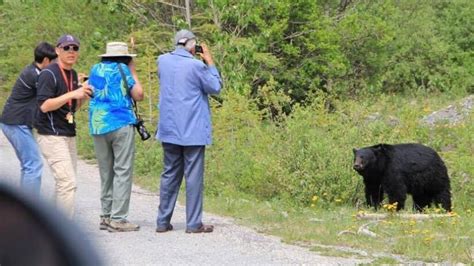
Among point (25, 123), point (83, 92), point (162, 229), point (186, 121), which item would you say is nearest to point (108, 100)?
point (83, 92)

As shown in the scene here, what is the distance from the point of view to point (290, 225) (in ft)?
34.4

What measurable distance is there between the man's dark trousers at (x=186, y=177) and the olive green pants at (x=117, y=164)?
387 millimetres

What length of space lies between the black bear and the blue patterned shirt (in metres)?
4.31

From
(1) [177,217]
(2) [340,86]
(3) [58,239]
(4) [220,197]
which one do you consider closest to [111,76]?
(1) [177,217]

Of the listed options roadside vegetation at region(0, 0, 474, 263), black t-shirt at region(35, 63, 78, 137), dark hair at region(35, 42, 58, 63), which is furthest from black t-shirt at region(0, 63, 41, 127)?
roadside vegetation at region(0, 0, 474, 263)

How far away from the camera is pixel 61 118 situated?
9.16 m

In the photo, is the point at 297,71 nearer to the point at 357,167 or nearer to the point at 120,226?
the point at 357,167

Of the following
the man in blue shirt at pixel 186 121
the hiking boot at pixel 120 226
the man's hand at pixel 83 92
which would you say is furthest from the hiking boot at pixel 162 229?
the man's hand at pixel 83 92

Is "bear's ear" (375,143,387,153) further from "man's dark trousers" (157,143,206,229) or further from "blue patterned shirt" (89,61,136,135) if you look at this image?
"blue patterned shirt" (89,61,136,135)

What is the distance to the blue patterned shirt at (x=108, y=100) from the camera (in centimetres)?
962

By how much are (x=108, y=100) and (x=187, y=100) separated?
2.58 feet

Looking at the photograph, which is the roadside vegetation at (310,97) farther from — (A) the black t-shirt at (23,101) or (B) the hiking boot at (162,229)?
(A) the black t-shirt at (23,101)

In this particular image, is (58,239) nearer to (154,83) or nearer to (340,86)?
(154,83)

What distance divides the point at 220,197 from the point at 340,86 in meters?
22.6
